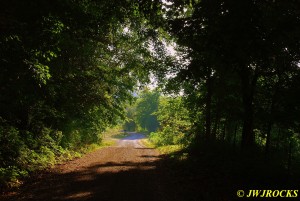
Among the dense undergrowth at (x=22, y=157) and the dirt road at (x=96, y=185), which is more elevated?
the dense undergrowth at (x=22, y=157)

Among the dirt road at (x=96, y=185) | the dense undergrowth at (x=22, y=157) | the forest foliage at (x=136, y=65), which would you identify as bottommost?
the dirt road at (x=96, y=185)

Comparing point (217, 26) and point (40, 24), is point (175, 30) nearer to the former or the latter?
point (217, 26)

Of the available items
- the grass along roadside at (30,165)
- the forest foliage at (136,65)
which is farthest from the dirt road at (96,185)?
the forest foliage at (136,65)

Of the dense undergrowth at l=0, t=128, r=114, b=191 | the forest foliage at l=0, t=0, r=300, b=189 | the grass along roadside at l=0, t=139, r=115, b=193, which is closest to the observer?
the forest foliage at l=0, t=0, r=300, b=189

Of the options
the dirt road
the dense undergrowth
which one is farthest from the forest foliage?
the dirt road

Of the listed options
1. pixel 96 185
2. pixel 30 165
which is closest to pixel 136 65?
pixel 30 165

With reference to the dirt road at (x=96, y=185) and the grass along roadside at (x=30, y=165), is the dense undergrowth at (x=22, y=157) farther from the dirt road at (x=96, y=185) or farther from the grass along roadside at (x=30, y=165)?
the dirt road at (x=96, y=185)

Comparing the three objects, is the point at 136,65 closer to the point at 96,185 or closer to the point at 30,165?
the point at 30,165

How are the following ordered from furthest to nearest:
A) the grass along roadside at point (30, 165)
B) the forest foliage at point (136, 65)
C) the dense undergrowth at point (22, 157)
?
the dense undergrowth at point (22, 157) → the grass along roadside at point (30, 165) → the forest foliage at point (136, 65)

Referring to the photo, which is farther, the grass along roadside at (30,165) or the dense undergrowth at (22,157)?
the dense undergrowth at (22,157)

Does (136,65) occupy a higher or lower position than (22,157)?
higher

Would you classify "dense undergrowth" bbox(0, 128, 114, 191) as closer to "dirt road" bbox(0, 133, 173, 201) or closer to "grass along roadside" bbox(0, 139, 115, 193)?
"grass along roadside" bbox(0, 139, 115, 193)

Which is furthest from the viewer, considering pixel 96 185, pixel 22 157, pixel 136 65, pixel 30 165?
pixel 136 65

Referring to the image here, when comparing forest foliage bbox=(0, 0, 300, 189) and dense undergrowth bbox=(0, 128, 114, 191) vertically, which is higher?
forest foliage bbox=(0, 0, 300, 189)
